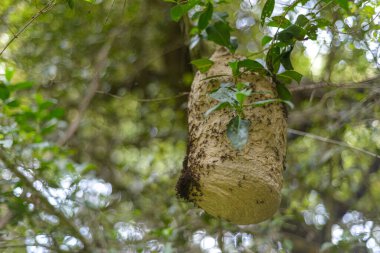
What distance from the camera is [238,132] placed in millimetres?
1109

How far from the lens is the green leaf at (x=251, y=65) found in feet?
3.93

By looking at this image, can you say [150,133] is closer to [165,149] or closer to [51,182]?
[165,149]

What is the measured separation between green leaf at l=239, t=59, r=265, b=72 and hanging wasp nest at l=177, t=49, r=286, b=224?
0.06m

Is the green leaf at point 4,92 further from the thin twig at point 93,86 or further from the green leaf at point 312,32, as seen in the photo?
the green leaf at point 312,32

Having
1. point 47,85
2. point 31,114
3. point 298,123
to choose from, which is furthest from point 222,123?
point 47,85

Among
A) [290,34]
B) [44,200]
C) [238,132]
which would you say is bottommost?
[44,200]

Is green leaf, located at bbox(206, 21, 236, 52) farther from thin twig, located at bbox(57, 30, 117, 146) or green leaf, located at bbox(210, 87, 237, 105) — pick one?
thin twig, located at bbox(57, 30, 117, 146)

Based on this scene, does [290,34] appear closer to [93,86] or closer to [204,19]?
[204,19]

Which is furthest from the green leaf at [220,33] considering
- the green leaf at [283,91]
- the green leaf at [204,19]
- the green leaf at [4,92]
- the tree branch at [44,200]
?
the tree branch at [44,200]

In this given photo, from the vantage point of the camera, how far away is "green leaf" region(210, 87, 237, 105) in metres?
1.11

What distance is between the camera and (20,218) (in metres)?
1.84

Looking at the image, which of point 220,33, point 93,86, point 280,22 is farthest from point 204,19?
point 93,86

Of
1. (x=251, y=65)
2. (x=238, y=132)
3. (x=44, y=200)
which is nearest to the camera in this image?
(x=238, y=132)

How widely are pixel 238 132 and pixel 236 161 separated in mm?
119
